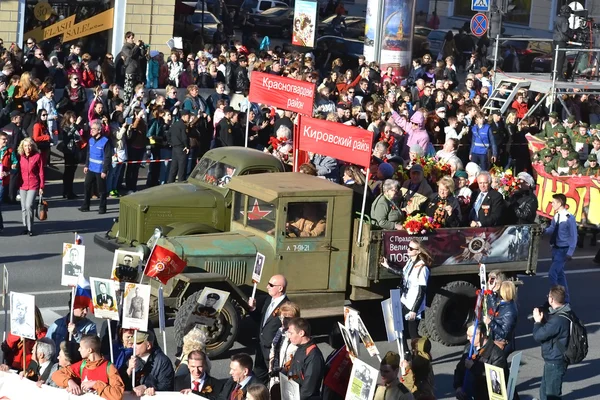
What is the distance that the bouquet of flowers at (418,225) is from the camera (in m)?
14.5

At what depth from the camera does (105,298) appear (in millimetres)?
11555

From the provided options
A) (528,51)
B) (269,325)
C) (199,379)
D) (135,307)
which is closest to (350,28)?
(528,51)

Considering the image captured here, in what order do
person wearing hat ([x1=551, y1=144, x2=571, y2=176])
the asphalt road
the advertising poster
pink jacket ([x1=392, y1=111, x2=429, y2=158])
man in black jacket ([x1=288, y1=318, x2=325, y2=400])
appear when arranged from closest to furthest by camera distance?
1. man in black jacket ([x1=288, y1=318, x2=325, y2=400])
2. the asphalt road
3. person wearing hat ([x1=551, y1=144, x2=571, y2=176])
4. pink jacket ([x1=392, y1=111, x2=429, y2=158])
5. the advertising poster

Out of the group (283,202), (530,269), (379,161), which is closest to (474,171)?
(379,161)

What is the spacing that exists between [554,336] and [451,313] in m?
2.94

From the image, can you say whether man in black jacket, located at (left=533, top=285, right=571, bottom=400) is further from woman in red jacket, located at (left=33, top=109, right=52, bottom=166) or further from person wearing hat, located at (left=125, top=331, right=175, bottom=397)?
woman in red jacket, located at (left=33, top=109, right=52, bottom=166)

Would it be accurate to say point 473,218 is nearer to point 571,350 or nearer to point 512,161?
Result: point 571,350

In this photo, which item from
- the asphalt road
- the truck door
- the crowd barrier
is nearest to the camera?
the crowd barrier

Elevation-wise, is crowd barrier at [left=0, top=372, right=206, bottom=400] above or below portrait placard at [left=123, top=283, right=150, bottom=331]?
below

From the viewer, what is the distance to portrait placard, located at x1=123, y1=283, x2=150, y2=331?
36.0 feet

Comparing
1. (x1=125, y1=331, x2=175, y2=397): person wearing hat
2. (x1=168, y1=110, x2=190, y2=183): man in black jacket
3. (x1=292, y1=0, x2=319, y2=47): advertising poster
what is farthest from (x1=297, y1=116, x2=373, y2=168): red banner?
(x1=292, y1=0, x2=319, y2=47): advertising poster

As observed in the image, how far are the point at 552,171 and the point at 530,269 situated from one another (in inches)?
276

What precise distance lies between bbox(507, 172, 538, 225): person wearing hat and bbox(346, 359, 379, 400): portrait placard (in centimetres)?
649

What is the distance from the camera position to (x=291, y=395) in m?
9.97
